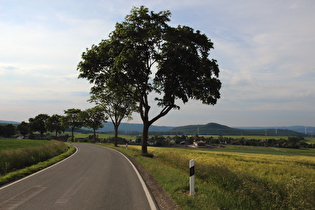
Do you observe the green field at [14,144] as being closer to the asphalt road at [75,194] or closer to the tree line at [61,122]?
the asphalt road at [75,194]

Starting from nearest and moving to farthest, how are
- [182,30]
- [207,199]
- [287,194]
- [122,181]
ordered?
[207,199] < [287,194] < [122,181] < [182,30]

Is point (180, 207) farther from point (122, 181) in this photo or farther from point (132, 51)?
point (132, 51)

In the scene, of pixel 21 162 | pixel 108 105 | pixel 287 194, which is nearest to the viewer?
pixel 287 194

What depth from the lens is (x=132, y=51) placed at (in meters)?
17.9

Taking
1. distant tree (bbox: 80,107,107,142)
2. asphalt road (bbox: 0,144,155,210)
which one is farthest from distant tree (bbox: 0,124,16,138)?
asphalt road (bbox: 0,144,155,210)

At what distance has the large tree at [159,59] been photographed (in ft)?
61.4

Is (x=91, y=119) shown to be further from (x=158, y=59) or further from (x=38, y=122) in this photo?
(x=158, y=59)

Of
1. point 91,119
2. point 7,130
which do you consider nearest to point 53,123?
point 7,130

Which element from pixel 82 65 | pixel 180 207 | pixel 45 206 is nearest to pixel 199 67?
pixel 82 65

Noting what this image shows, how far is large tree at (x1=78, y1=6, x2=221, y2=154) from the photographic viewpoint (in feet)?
61.4

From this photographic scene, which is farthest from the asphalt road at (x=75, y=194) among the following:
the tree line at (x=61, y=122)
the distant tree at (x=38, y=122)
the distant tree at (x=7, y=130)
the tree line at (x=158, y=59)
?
the distant tree at (x=7, y=130)

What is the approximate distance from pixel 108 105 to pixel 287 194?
40.4m

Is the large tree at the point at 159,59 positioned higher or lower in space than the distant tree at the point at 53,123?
higher

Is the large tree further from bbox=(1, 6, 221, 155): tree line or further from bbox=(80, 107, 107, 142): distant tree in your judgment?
bbox=(80, 107, 107, 142): distant tree
